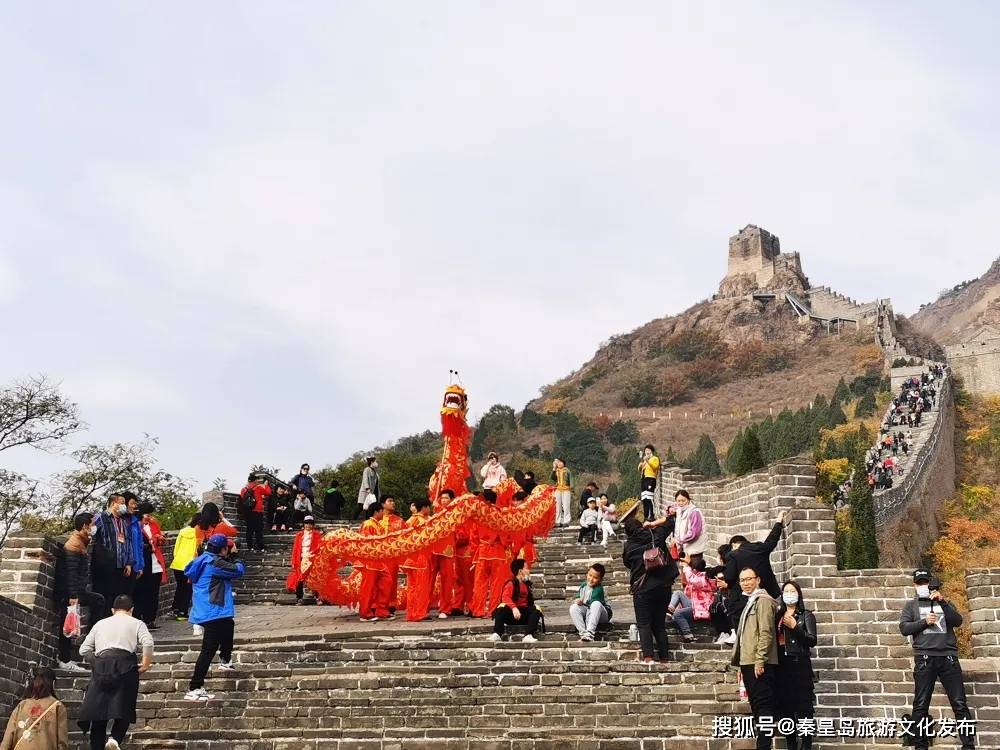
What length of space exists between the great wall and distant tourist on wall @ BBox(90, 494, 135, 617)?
19.9 inches

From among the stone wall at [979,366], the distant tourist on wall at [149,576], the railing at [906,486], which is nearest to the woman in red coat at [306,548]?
the distant tourist on wall at [149,576]

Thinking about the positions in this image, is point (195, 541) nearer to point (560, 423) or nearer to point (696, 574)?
point (696, 574)

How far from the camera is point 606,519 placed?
57.9 feet

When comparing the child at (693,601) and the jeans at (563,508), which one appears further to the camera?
the jeans at (563,508)

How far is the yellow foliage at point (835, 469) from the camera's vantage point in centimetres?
3744

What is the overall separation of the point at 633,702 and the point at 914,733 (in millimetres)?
2287

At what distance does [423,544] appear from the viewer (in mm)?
13352

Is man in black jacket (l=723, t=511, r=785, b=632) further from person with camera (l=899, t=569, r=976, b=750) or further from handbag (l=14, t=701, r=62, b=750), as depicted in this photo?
handbag (l=14, t=701, r=62, b=750)

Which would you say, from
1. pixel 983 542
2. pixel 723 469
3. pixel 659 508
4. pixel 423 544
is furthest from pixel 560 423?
pixel 423 544

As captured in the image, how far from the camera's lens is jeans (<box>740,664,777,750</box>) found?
8.15 meters

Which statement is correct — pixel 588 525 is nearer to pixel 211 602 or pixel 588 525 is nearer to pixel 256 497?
pixel 256 497

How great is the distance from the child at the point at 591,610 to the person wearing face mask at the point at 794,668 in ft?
8.28

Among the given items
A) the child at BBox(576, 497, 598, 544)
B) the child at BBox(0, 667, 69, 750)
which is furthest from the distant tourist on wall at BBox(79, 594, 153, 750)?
the child at BBox(576, 497, 598, 544)

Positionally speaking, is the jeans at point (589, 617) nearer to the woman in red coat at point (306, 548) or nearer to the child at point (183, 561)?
the woman in red coat at point (306, 548)
